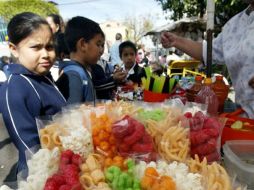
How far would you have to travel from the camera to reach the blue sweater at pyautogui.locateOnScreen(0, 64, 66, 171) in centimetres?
158

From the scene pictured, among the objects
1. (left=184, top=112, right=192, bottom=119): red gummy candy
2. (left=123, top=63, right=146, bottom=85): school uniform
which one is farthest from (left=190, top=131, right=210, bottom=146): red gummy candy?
(left=123, top=63, right=146, bottom=85): school uniform

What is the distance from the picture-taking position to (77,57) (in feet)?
8.02

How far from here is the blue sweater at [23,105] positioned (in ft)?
5.17

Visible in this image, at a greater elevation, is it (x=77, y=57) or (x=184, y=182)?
(x=77, y=57)

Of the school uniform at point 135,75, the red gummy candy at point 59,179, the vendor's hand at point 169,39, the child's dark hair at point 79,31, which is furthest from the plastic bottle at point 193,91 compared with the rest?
the school uniform at point 135,75

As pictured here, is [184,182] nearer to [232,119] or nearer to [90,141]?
[90,141]

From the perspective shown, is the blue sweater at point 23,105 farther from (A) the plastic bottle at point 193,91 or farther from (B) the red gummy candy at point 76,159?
(A) the plastic bottle at point 193,91

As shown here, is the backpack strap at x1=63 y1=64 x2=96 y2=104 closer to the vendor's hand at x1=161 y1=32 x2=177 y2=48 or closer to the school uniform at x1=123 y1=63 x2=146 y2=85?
the vendor's hand at x1=161 y1=32 x2=177 y2=48

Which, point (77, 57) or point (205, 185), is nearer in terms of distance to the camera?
point (205, 185)

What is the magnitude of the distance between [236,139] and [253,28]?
0.69 meters

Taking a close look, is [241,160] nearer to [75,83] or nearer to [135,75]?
[75,83]

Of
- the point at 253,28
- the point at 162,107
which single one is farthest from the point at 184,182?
the point at 253,28

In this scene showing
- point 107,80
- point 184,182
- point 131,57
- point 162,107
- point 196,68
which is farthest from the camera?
point 196,68

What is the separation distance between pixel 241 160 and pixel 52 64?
3.61 ft
